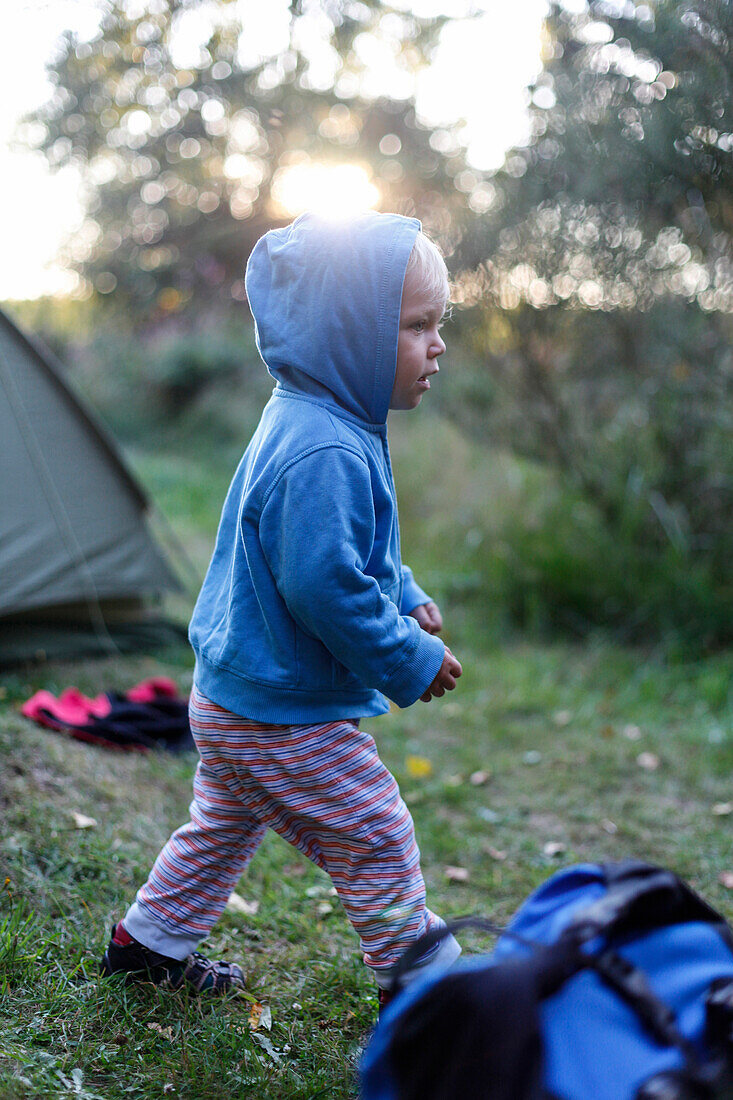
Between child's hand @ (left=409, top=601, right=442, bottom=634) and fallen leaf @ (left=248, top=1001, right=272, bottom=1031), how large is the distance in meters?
0.89

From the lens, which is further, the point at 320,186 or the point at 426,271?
the point at 320,186

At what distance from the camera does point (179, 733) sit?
3562mm

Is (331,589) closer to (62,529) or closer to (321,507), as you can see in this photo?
(321,507)

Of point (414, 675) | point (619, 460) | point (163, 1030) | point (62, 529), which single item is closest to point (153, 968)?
point (163, 1030)

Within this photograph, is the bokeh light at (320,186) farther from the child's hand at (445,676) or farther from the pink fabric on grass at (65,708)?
the child's hand at (445,676)

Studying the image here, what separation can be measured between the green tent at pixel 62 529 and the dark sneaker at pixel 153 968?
2110mm

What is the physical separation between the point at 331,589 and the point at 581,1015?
2.50 ft

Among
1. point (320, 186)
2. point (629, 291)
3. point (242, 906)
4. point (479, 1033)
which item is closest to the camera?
point (479, 1033)

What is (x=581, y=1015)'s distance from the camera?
1.11 meters

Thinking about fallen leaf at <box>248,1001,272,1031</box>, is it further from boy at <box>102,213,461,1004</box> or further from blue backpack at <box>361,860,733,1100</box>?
blue backpack at <box>361,860,733,1100</box>

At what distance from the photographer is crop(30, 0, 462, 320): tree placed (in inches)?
210

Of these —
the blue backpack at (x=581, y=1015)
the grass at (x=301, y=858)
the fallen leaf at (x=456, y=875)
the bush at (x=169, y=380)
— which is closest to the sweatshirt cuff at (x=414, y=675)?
the blue backpack at (x=581, y=1015)

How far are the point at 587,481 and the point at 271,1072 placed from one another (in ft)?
13.4

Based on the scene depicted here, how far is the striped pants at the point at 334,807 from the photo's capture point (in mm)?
1716
